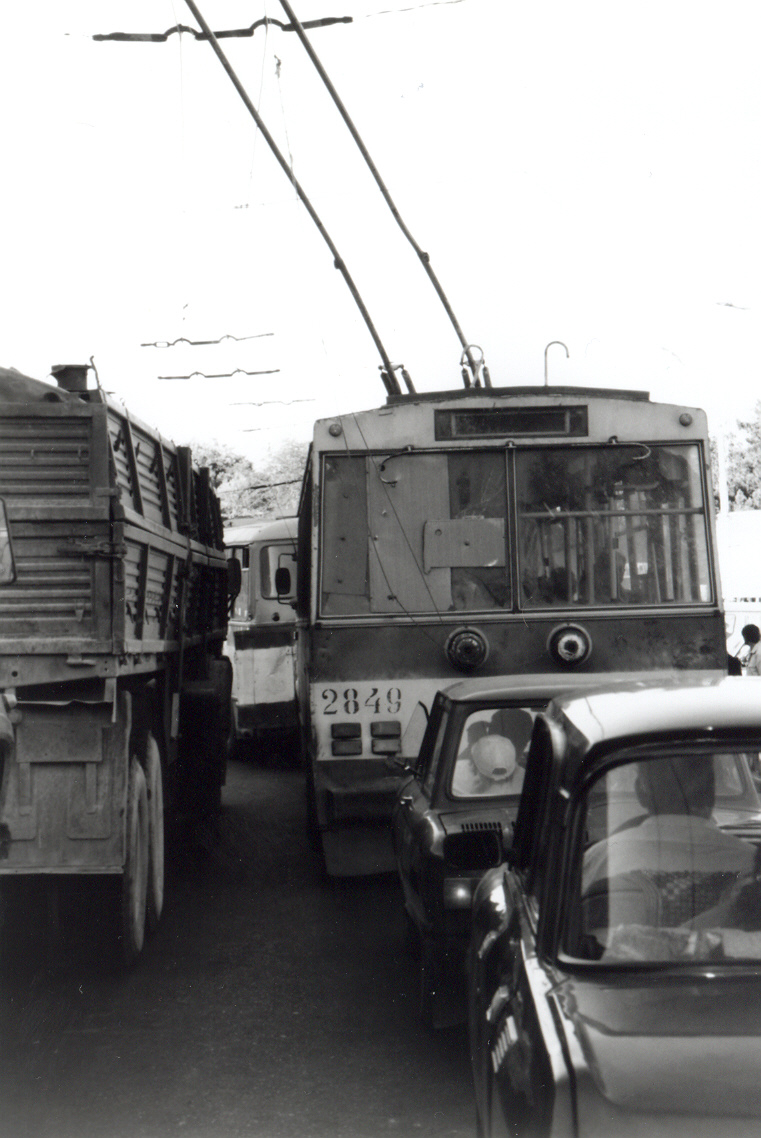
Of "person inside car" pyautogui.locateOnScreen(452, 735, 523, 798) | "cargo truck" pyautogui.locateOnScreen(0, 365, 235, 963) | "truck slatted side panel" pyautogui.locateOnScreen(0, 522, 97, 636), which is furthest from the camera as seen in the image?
"truck slatted side panel" pyautogui.locateOnScreen(0, 522, 97, 636)

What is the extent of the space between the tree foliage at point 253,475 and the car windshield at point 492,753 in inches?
2356

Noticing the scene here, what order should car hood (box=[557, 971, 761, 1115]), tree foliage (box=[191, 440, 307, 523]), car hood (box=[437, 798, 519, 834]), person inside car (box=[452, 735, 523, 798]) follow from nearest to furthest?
car hood (box=[557, 971, 761, 1115])
car hood (box=[437, 798, 519, 834])
person inside car (box=[452, 735, 523, 798])
tree foliage (box=[191, 440, 307, 523])

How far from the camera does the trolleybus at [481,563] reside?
29.1ft

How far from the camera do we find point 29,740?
6492 mm

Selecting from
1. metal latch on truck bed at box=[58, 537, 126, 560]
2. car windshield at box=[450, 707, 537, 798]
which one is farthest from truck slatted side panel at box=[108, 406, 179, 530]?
car windshield at box=[450, 707, 537, 798]

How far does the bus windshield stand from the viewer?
892 cm

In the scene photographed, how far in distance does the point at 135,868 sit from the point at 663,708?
15.1 ft

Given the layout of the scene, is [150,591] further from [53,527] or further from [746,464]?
[746,464]

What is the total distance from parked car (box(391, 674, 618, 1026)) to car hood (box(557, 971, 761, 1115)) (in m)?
2.49

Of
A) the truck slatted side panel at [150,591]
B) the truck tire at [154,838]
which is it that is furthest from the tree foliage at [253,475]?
the truck tire at [154,838]

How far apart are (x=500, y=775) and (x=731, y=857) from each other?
3059 millimetres

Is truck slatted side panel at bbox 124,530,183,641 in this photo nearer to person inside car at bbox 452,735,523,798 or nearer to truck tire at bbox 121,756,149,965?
truck tire at bbox 121,756,149,965

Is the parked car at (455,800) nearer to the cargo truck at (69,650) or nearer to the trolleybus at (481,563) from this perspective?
the cargo truck at (69,650)

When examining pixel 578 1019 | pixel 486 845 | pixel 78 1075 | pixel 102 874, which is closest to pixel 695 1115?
pixel 578 1019
